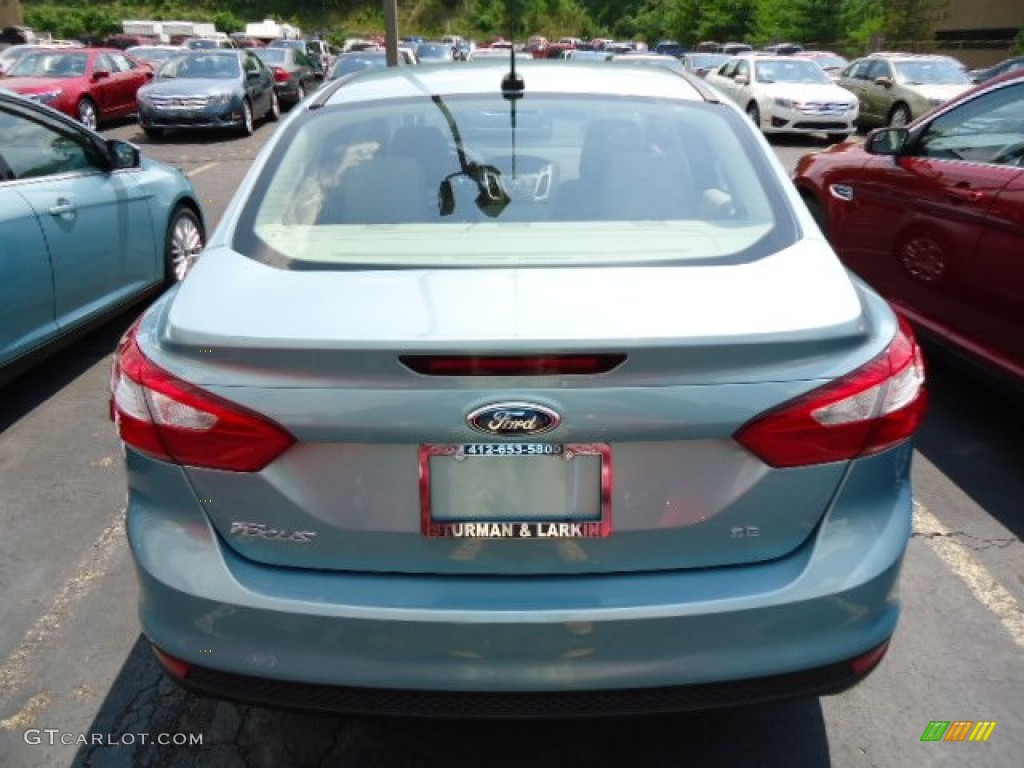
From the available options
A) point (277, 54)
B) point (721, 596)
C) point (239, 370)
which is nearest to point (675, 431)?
point (721, 596)

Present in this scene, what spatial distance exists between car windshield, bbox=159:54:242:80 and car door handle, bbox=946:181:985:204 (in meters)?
14.8

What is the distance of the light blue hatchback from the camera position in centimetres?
180

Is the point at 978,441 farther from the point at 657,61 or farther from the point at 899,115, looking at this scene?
the point at 657,61

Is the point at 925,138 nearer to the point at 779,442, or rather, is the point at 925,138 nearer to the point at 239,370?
the point at 779,442

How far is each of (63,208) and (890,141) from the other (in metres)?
4.31

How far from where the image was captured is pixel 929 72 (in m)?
17.3

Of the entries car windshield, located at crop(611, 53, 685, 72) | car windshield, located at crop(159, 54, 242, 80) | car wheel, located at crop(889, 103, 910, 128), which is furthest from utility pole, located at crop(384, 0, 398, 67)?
car wheel, located at crop(889, 103, 910, 128)

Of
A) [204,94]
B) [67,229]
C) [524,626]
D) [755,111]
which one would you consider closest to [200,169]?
[204,94]

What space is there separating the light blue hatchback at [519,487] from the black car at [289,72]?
19.0 meters

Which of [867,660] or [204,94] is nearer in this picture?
[867,660]

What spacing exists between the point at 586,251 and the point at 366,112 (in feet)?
3.52

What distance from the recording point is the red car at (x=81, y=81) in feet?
50.7

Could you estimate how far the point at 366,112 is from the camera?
2879 millimetres

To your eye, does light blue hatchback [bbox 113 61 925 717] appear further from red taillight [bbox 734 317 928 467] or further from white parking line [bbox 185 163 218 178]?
white parking line [bbox 185 163 218 178]
